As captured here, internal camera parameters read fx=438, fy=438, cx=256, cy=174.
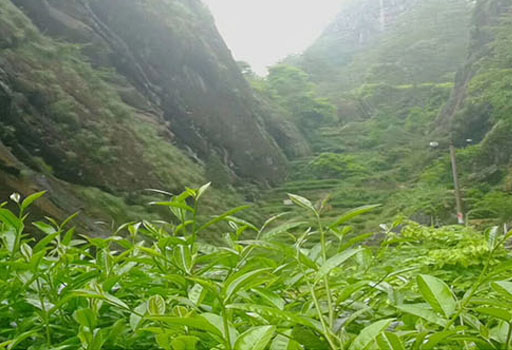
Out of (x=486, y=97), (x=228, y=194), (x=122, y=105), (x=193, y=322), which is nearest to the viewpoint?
(x=193, y=322)

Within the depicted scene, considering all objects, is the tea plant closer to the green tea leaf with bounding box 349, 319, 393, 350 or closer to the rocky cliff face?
the green tea leaf with bounding box 349, 319, 393, 350

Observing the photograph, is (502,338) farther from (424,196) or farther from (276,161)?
(276,161)

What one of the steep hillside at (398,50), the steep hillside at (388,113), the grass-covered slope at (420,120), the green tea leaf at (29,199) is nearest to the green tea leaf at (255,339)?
the green tea leaf at (29,199)

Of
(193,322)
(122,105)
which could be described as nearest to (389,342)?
(193,322)

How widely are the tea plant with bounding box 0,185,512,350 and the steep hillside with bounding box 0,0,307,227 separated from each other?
137 inches

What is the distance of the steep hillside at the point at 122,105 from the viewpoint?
5215 millimetres

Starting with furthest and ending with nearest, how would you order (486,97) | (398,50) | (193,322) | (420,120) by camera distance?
(398,50)
(420,120)
(486,97)
(193,322)

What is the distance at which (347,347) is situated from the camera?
0.35m

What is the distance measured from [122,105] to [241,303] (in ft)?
22.9

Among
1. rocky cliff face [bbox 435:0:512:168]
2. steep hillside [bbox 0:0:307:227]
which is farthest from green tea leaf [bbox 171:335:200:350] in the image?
rocky cliff face [bbox 435:0:512:168]

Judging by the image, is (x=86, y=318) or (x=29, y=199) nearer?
(x=86, y=318)

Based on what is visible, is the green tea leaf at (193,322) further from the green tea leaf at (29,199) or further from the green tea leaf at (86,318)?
the green tea leaf at (29,199)

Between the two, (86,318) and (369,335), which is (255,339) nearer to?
(369,335)

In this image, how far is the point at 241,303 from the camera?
0.42 metres
